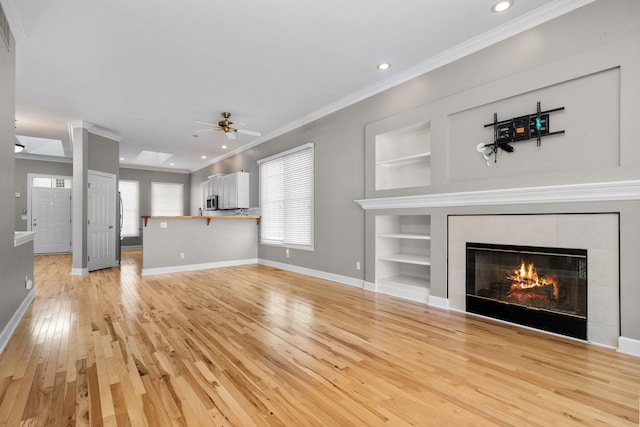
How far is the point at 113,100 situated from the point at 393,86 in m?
4.50

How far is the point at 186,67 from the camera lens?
3959mm

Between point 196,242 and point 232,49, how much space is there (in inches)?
164

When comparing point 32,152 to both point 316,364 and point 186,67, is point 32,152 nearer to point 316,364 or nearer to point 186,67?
point 186,67

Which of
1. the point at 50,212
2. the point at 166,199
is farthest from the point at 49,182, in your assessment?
the point at 166,199

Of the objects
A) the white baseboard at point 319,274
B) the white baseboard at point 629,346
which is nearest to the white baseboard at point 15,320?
the white baseboard at point 319,274

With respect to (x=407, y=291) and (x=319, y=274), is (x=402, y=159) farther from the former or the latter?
(x=319, y=274)

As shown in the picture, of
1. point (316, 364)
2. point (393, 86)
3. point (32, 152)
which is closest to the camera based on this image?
point (316, 364)

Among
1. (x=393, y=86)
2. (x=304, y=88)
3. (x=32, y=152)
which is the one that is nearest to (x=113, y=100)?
(x=304, y=88)

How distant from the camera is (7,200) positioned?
9.45 ft

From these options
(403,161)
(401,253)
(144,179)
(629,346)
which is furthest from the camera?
(144,179)

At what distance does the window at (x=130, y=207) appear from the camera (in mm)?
10633

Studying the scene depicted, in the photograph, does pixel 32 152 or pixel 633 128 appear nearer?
pixel 633 128

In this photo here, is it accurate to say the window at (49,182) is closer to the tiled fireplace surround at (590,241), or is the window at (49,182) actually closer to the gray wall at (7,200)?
the gray wall at (7,200)

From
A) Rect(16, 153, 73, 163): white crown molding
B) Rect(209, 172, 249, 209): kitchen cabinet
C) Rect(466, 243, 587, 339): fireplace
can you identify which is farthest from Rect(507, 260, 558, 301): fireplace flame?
Rect(16, 153, 73, 163): white crown molding
